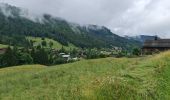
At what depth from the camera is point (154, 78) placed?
1777cm

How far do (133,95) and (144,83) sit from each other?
254 cm

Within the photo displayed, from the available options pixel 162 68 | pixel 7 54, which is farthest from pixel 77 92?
pixel 7 54

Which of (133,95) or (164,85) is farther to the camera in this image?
(164,85)

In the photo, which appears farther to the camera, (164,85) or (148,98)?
(164,85)

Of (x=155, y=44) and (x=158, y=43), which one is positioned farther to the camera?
(x=155, y=44)

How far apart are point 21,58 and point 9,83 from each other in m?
120

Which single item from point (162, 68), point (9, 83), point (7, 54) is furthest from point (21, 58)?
point (162, 68)

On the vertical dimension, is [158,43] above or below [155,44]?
above

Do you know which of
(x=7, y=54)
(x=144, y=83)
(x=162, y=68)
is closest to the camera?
(x=144, y=83)

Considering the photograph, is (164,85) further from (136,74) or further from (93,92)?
(93,92)

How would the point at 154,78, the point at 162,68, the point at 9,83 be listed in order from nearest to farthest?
the point at 154,78, the point at 162,68, the point at 9,83

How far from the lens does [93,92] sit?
1373 centimetres

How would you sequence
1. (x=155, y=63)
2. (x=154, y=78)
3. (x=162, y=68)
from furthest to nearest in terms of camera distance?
A: (x=155, y=63) < (x=162, y=68) < (x=154, y=78)

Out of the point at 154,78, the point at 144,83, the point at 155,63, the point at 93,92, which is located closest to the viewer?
the point at 93,92
